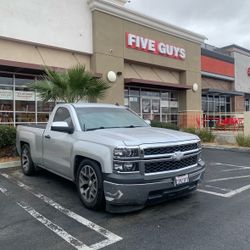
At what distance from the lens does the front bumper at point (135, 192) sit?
466cm

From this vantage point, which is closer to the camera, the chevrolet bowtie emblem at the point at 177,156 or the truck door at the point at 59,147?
the chevrolet bowtie emblem at the point at 177,156

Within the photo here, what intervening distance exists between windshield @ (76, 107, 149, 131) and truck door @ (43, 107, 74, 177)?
11.2 inches

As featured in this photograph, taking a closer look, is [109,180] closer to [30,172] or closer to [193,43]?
[30,172]

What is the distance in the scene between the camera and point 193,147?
5500 mm

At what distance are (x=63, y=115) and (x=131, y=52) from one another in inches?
505

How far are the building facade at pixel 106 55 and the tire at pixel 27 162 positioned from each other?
Result: 6.16 m

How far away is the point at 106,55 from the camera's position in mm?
17359

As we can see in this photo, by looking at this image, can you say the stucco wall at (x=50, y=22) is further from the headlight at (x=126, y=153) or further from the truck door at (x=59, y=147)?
the headlight at (x=126, y=153)

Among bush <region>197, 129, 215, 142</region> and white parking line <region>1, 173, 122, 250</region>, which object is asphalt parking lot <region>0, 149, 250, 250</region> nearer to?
white parking line <region>1, 173, 122, 250</region>

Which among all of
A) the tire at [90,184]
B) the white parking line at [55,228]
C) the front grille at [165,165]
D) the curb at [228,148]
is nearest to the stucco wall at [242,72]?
the curb at [228,148]

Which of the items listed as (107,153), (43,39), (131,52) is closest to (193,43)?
(131,52)

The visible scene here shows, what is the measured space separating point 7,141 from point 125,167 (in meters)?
6.82

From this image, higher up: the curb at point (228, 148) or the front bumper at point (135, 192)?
the front bumper at point (135, 192)

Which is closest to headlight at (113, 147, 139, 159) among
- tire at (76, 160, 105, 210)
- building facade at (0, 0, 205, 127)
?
tire at (76, 160, 105, 210)
